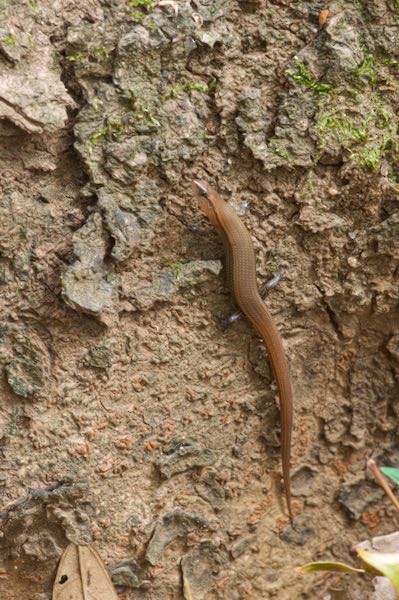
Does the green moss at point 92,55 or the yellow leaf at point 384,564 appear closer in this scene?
the yellow leaf at point 384,564

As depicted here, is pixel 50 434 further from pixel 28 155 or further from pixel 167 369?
pixel 28 155

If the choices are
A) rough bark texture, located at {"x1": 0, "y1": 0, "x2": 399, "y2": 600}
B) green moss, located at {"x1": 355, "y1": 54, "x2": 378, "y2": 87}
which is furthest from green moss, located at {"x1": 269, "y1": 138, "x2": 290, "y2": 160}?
green moss, located at {"x1": 355, "y1": 54, "x2": 378, "y2": 87}

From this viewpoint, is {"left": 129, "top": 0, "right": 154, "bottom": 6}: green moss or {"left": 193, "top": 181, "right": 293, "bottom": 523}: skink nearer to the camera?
{"left": 129, "top": 0, "right": 154, "bottom": 6}: green moss

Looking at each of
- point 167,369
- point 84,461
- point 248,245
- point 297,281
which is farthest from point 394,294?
point 84,461

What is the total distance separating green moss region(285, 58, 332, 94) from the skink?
1.16ft

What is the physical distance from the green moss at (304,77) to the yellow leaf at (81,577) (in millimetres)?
1283

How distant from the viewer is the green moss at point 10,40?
4.69 ft

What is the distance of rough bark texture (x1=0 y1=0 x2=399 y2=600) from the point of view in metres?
1.54

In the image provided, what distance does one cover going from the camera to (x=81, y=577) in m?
1.62

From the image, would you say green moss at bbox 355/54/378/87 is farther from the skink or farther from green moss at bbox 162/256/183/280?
green moss at bbox 162/256/183/280

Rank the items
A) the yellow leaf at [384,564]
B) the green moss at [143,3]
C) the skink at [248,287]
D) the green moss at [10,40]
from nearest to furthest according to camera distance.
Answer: the yellow leaf at [384,564], the green moss at [10,40], the green moss at [143,3], the skink at [248,287]

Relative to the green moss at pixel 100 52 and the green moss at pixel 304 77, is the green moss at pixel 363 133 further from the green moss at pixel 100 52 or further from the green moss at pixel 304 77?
the green moss at pixel 100 52

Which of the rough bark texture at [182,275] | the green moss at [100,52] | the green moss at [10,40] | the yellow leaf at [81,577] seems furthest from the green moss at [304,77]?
the yellow leaf at [81,577]

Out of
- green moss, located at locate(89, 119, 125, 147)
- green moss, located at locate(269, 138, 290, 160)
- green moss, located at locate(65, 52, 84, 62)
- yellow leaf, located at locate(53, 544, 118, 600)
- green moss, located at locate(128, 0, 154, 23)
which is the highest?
green moss, located at locate(128, 0, 154, 23)
